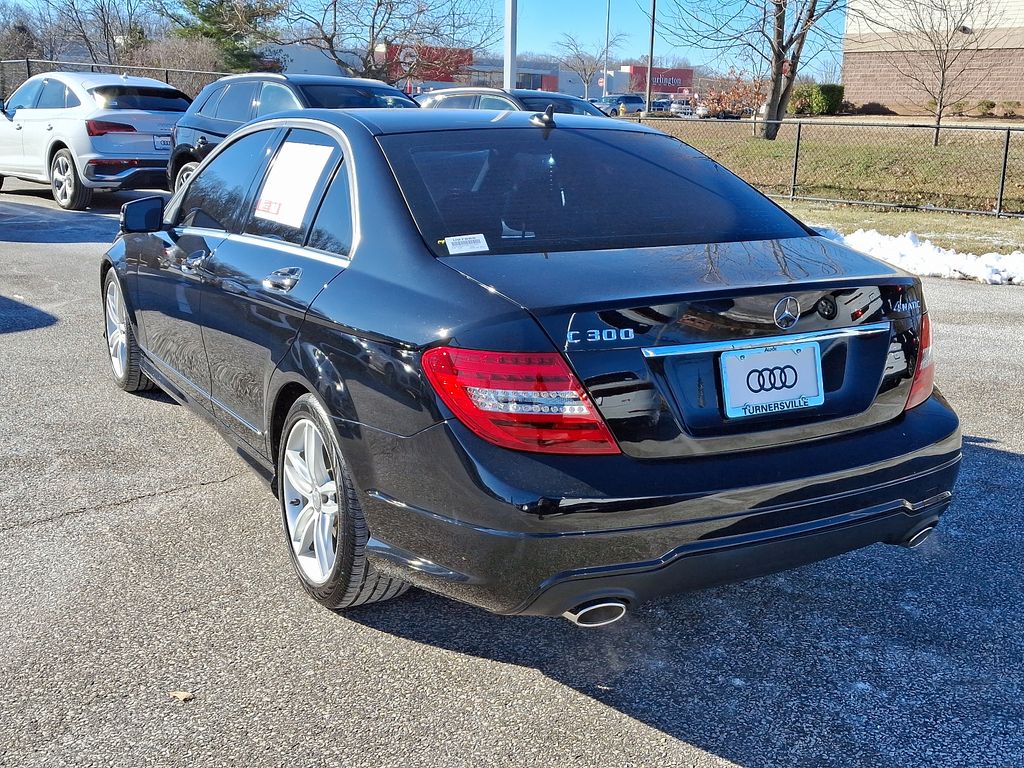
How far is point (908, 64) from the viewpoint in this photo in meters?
31.0

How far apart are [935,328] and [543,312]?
19.6ft

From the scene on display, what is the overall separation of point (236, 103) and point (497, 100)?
3525 millimetres

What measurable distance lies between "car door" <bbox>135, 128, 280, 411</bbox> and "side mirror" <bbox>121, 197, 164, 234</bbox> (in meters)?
0.05

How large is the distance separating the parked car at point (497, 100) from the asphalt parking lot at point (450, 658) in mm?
9688

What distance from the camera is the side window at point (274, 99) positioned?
11453 mm

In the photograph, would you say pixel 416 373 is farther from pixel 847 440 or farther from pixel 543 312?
pixel 847 440

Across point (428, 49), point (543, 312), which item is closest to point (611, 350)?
point (543, 312)

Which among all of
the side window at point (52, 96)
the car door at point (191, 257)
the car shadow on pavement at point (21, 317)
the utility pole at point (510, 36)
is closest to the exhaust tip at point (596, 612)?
the car door at point (191, 257)

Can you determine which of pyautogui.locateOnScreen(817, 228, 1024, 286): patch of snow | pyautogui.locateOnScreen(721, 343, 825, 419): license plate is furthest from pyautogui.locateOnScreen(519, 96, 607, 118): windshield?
pyautogui.locateOnScreen(721, 343, 825, 419): license plate

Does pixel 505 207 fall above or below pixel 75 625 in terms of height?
above

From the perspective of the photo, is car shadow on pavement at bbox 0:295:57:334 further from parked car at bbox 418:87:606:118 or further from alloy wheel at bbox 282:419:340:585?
parked car at bbox 418:87:606:118

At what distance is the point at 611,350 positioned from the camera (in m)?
2.62

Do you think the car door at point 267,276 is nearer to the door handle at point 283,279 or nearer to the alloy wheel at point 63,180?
the door handle at point 283,279

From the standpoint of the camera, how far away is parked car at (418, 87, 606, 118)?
43.7 ft
